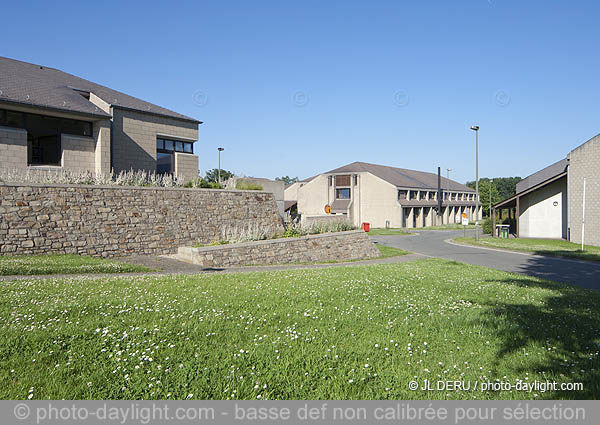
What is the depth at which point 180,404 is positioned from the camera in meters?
3.77

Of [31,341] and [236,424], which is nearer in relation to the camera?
[236,424]

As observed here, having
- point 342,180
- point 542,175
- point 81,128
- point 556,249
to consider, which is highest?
point 342,180

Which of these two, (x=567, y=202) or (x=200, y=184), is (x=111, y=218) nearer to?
(x=200, y=184)

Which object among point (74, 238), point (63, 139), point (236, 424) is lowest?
point (236, 424)

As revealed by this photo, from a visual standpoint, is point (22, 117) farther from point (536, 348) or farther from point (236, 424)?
point (536, 348)

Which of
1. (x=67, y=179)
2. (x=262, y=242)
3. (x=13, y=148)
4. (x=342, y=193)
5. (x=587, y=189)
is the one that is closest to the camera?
(x=67, y=179)

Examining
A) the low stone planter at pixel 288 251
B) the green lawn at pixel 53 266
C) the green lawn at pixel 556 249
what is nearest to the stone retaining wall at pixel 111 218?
the green lawn at pixel 53 266

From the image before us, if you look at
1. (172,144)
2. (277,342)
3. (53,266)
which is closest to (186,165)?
(172,144)

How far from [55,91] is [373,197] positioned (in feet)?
147

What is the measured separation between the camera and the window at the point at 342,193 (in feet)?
200

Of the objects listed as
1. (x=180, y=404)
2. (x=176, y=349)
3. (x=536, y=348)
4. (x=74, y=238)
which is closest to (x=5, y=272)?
(x=74, y=238)

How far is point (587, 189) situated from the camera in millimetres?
28953

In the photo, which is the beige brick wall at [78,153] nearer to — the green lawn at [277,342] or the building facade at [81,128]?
the building facade at [81,128]

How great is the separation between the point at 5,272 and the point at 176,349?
7.85 meters
